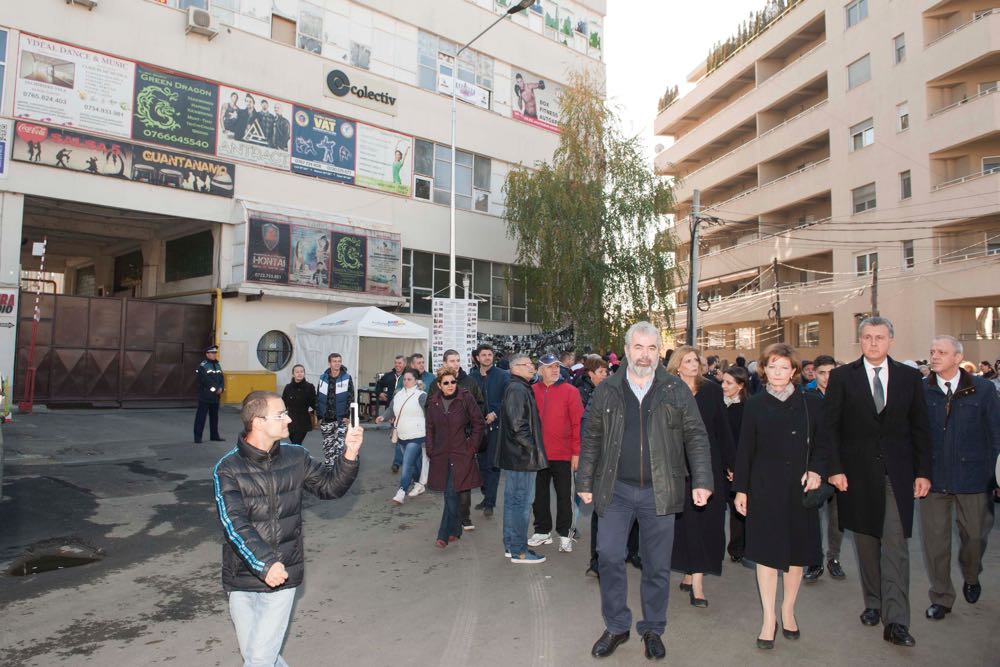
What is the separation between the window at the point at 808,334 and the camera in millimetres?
34844

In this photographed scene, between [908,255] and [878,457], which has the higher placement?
[908,255]

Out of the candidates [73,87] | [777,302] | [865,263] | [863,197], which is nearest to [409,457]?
[73,87]

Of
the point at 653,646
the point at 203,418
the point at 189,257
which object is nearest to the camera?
the point at 653,646

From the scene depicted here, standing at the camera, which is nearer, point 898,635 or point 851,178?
point 898,635

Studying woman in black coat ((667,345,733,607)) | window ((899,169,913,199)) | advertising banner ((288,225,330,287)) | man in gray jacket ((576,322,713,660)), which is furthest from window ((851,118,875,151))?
man in gray jacket ((576,322,713,660))

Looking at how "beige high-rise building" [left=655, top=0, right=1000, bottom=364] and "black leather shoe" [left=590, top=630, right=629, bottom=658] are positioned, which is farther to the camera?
"beige high-rise building" [left=655, top=0, right=1000, bottom=364]

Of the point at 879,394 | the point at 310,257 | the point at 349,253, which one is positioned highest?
the point at 349,253

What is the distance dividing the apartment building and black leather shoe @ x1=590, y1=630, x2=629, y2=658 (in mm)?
15619

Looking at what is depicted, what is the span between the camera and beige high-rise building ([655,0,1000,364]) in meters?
26.0

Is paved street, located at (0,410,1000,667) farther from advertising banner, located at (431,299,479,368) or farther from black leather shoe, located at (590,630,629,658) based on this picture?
advertising banner, located at (431,299,479,368)

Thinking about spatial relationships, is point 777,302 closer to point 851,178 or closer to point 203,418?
point 851,178

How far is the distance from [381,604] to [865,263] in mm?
31057

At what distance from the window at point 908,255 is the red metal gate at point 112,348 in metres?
26.5

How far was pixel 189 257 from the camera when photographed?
21984 millimetres
